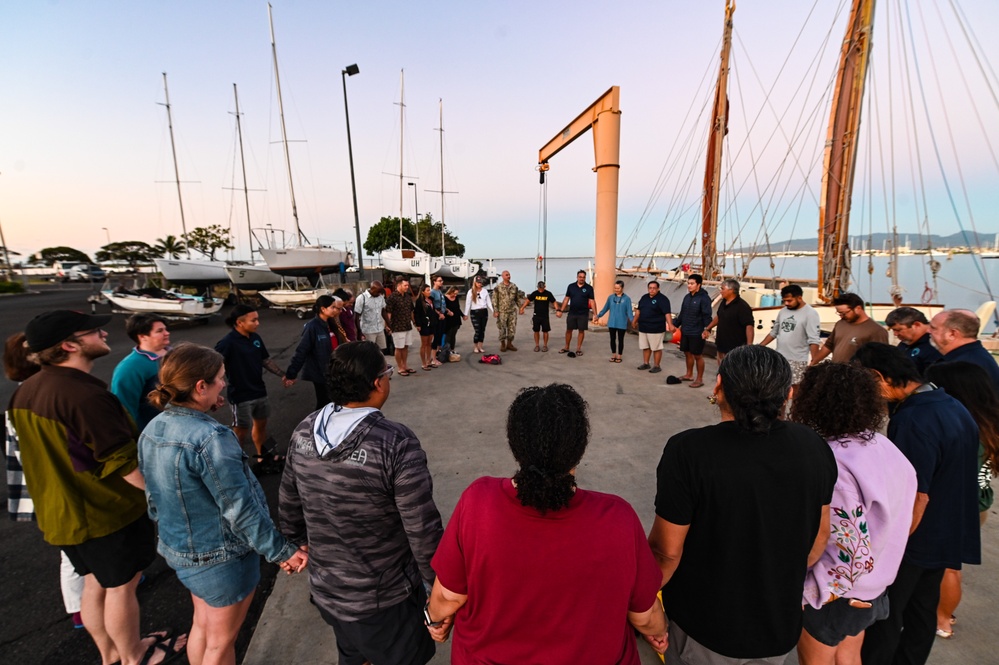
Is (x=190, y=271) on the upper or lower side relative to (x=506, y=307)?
upper

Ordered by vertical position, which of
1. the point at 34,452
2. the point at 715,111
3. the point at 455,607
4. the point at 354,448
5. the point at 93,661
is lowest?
the point at 93,661

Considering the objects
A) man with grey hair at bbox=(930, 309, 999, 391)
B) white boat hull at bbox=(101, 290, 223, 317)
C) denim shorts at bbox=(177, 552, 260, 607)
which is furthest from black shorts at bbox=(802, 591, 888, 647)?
white boat hull at bbox=(101, 290, 223, 317)

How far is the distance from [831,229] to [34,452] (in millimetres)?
10704

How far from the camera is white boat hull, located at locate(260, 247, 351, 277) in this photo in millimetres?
20266

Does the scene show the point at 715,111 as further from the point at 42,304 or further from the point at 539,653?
the point at 42,304

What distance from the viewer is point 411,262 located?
29812 millimetres

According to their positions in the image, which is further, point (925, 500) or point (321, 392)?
point (321, 392)

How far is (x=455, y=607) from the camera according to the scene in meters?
1.25

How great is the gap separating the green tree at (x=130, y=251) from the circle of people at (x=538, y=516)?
215 ft

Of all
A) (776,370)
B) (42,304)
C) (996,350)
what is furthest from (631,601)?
(42,304)

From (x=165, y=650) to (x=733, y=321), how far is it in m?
6.26

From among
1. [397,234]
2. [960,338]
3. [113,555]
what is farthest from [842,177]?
[397,234]

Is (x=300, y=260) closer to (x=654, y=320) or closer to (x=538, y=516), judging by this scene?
(x=654, y=320)

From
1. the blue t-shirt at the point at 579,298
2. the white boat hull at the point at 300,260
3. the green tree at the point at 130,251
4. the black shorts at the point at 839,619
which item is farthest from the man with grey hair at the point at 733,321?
the green tree at the point at 130,251
